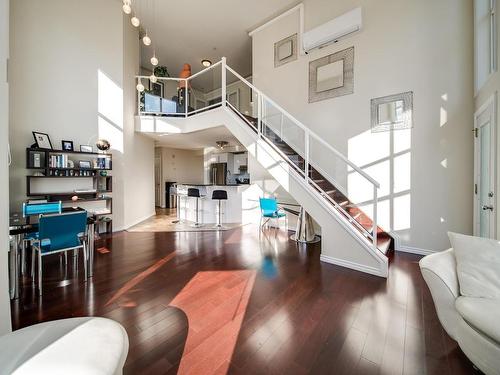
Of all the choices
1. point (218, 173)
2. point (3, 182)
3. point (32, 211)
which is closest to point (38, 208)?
point (32, 211)

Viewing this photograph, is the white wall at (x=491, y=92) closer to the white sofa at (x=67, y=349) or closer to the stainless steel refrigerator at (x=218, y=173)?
the white sofa at (x=67, y=349)

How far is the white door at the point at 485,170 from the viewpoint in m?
2.48

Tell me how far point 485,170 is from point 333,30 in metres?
3.58

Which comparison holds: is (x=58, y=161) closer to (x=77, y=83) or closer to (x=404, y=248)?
(x=77, y=83)

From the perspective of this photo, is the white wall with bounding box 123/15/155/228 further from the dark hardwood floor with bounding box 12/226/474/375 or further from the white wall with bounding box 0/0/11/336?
the white wall with bounding box 0/0/11/336

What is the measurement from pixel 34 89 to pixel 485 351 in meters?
6.60

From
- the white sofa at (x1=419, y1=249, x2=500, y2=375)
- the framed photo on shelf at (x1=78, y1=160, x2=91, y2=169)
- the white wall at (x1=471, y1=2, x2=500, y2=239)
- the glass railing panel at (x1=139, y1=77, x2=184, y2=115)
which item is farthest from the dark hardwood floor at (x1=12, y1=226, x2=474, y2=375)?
the glass railing panel at (x1=139, y1=77, x2=184, y2=115)

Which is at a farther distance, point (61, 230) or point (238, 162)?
point (238, 162)

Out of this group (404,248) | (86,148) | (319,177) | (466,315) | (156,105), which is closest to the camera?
(466,315)

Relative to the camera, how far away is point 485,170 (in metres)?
2.88

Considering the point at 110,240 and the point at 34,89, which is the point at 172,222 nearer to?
the point at 110,240

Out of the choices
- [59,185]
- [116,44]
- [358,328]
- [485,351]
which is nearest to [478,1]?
[485,351]

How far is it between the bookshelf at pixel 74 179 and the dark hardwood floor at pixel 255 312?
58.5 inches

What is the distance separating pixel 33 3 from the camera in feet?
13.0
